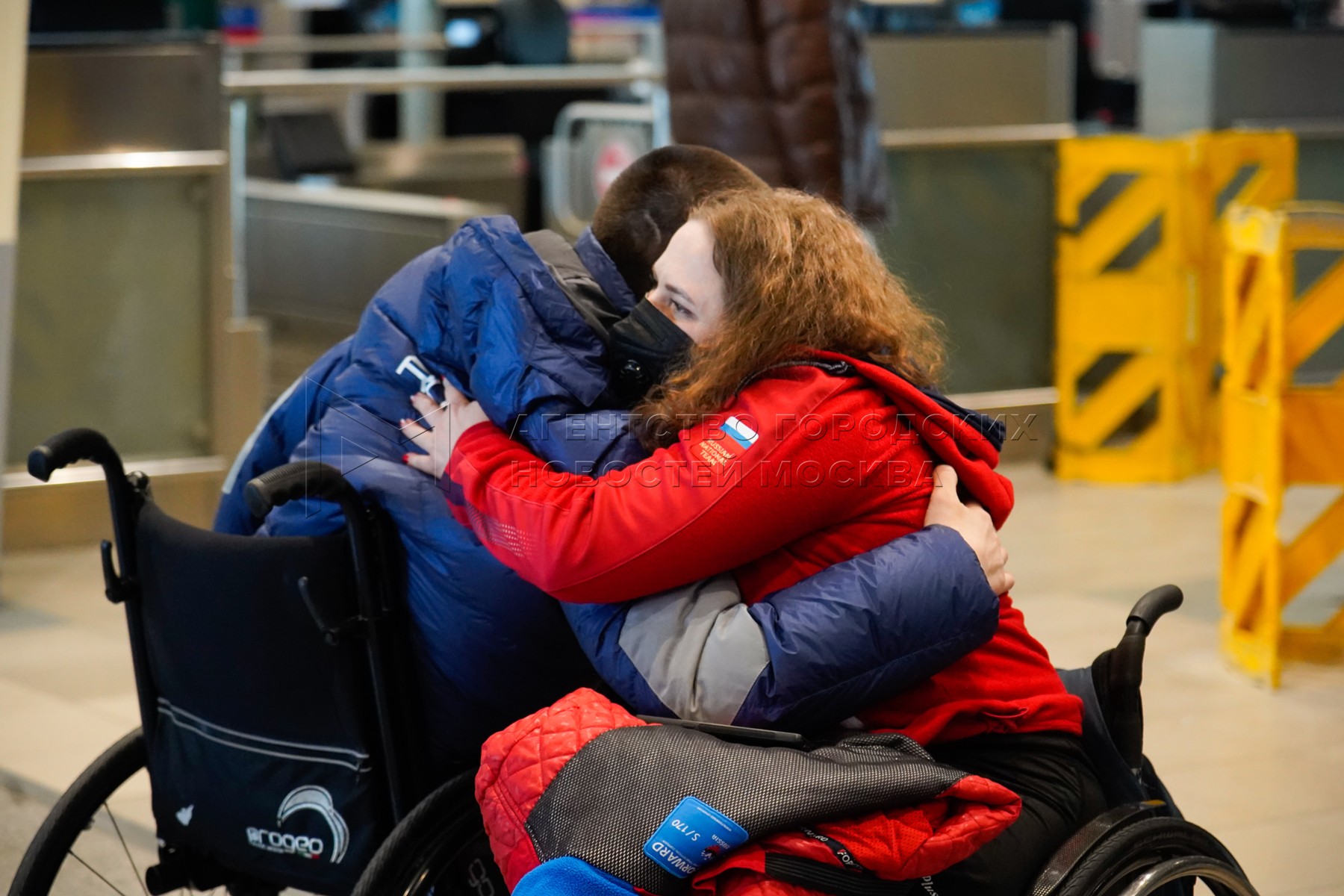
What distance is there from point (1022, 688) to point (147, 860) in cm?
199

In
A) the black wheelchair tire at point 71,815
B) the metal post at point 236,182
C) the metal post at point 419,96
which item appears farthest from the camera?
A: the metal post at point 419,96

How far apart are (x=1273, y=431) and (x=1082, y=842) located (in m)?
2.45

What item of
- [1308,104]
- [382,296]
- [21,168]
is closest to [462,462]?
[382,296]

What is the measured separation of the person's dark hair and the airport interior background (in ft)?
4.59

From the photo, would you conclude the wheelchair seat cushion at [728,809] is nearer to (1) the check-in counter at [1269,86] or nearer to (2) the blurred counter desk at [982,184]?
(2) the blurred counter desk at [982,184]

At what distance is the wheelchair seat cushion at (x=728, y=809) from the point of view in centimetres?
158

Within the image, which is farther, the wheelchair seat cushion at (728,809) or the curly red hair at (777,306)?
the curly red hair at (777,306)

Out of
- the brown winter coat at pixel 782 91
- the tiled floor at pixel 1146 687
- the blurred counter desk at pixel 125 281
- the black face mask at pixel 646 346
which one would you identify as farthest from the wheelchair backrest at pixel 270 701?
the blurred counter desk at pixel 125 281

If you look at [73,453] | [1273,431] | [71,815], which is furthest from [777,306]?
[1273,431]

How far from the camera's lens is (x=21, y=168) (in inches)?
201

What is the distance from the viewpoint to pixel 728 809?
5.16ft

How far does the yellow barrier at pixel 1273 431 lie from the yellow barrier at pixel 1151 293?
2063mm

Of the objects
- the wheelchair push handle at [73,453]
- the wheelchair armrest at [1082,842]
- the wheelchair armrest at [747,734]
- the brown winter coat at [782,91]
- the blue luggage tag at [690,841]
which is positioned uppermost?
the brown winter coat at [782,91]

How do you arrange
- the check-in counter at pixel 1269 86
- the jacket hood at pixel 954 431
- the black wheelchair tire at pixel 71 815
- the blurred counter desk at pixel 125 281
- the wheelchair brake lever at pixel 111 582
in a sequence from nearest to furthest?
the jacket hood at pixel 954 431
the wheelchair brake lever at pixel 111 582
the black wheelchair tire at pixel 71 815
the blurred counter desk at pixel 125 281
the check-in counter at pixel 1269 86
